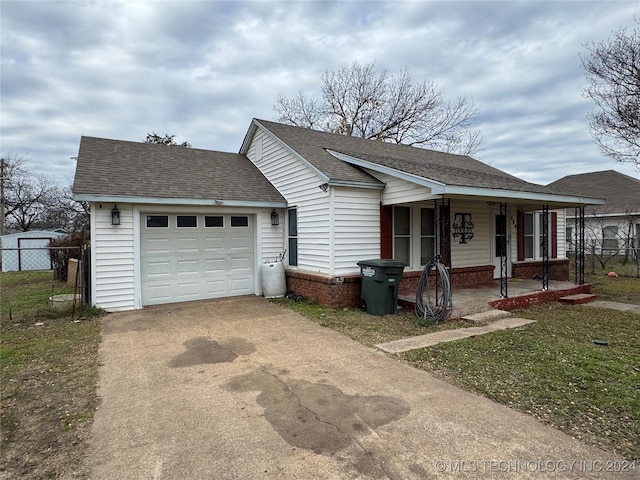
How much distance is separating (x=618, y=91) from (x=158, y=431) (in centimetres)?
1583

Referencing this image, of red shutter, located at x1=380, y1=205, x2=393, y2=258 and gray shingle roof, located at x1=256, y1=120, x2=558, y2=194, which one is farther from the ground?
gray shingle roof, located at x1=256, y1=120, x2=558, y2=194

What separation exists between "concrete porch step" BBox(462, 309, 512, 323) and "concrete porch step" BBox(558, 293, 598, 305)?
2.46 metres

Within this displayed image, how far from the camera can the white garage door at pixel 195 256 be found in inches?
332

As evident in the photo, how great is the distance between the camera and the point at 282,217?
9.99 m

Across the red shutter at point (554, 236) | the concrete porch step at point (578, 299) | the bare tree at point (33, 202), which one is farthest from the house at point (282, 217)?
the bare tree at point (33, 202)

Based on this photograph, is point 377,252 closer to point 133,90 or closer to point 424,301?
point 424,301

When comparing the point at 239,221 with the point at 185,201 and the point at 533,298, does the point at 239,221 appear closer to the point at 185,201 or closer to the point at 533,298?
the point at 185,201

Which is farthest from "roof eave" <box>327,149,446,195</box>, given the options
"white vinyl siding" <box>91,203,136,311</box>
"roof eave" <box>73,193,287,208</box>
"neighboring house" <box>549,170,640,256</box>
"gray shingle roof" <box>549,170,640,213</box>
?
"gray shingle roof" <box>549,170,640,213</box>

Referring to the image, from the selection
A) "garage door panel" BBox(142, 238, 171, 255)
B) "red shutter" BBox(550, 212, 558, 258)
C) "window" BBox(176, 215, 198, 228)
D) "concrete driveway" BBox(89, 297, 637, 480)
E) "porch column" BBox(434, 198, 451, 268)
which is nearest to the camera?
"concrete driveway" BBox(89, 297, 637, 480)

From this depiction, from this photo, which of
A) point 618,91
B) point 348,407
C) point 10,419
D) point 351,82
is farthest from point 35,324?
point 351,82

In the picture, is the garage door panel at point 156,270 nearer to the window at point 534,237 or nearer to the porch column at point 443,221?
the porch column at point 443,221

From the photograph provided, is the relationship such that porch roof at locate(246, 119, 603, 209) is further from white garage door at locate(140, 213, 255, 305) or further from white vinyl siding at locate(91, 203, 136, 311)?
white vinyl siding at locate(91, 203, 136, 311)

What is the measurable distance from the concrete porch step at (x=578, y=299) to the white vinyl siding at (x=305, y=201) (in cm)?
586

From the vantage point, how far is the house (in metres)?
7.77
